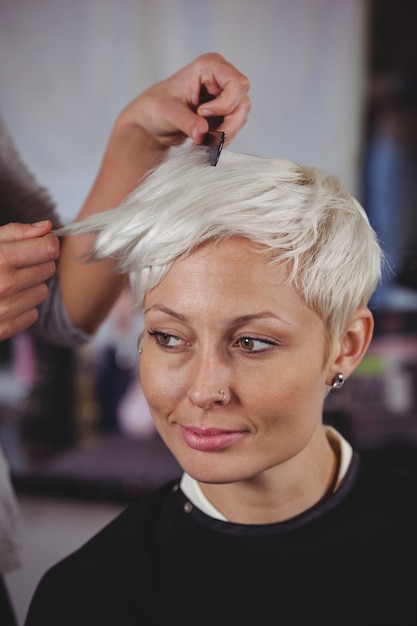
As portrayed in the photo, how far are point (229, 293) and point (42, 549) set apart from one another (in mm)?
810

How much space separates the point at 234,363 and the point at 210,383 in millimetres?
49

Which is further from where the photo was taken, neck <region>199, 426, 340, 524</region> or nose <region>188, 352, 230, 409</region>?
neck <region>199, 426, 340, 524</region>

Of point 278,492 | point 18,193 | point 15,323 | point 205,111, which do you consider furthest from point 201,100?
point 278,492

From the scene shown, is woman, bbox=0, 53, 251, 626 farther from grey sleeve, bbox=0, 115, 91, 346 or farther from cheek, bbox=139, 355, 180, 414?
cheek, bbox=139, 355, 180, 414

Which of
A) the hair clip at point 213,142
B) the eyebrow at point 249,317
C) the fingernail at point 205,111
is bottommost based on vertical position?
the eyebrow at point 249,317

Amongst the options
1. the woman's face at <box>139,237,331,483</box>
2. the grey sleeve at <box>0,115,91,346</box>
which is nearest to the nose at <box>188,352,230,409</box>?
the woman's face at <box>139,237,331,483</box>

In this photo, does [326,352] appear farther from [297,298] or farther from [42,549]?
[42,549]

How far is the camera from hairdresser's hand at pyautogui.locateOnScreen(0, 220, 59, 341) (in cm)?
98

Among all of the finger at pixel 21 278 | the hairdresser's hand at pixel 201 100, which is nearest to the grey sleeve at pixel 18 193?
the finger at pixel 21 278

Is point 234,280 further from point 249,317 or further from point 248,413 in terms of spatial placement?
point 248,413

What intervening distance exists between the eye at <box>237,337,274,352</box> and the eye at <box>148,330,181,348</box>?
0.33ft

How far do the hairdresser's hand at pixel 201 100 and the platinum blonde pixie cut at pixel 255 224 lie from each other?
4 cm

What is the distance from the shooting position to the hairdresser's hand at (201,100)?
97 centimetres

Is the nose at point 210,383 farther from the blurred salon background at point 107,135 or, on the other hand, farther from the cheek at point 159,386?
the blurred salon background at point 107,135
